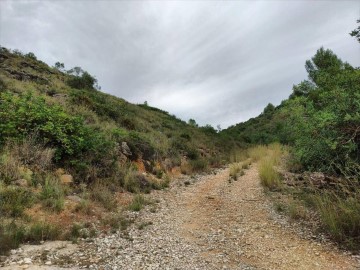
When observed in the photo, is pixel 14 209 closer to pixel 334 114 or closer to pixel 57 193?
pixel 57 193

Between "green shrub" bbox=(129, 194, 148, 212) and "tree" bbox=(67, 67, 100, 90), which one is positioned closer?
"green shrub" bbox=(129, 194, 148, 212)

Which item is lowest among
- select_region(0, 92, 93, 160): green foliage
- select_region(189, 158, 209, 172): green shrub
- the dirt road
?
the dirt road

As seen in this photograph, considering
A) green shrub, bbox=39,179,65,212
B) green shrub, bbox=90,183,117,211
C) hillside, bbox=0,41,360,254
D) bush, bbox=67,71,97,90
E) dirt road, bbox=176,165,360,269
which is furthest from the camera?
bush, bbox=67,71,97,90

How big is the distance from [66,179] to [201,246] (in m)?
4.39

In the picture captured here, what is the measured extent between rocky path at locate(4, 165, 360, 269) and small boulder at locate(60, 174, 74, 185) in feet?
7.39

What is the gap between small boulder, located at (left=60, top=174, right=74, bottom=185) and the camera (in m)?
8.18

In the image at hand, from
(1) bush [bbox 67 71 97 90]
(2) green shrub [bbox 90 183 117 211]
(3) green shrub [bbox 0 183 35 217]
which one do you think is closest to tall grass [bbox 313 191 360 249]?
(2) green shrub [bbox 90 183 117 211]

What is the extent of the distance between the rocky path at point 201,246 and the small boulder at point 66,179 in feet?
7.39

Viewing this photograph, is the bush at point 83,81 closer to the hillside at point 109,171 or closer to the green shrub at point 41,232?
the hillside at point 109,171

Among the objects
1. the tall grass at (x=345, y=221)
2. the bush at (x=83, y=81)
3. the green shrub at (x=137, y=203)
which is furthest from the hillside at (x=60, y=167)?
the bush at (x=83, y=81)

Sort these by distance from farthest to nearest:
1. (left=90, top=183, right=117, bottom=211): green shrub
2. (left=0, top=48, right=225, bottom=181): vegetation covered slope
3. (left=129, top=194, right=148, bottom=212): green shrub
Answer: (left=0, top=48, right=225, bottom=181): vegetation covered slope → (left=129, top=194, right=148, bottom=212): green shrub → (left=90, top=183, right=117, bottom=211): green shrub

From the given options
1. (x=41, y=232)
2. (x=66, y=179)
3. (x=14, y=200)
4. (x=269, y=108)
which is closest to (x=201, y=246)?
(x=41, y=232)

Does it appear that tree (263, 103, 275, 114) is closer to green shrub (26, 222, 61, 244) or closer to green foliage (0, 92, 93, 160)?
green foliage (0, 92, 93, 160)

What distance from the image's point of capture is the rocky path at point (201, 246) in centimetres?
496
